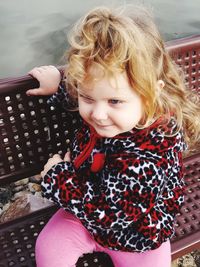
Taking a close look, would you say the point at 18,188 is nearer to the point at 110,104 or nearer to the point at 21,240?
the point at 21,240

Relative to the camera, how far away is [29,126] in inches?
90.8

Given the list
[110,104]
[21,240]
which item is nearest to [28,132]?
[21,240]

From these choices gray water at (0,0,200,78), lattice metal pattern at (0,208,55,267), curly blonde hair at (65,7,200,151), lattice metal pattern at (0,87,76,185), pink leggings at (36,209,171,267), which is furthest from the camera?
gray water at (0,0,200,78)

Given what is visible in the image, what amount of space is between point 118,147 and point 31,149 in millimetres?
597

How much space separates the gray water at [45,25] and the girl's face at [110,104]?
2698 mm

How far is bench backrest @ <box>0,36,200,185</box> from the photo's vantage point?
2189mm

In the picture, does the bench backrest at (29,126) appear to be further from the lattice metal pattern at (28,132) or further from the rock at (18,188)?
the rock at (18,188)

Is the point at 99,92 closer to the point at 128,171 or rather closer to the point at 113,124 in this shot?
the point at 113,124

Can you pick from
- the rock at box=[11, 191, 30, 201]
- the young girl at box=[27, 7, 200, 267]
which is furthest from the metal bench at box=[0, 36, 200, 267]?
the rock at box=[11, 191, 30, 201]

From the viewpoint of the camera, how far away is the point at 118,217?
1884 millimetres

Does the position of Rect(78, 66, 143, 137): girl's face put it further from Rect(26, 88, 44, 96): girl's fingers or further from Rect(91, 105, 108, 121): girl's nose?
Rect(26, 88, 44, 96): girl's fingers

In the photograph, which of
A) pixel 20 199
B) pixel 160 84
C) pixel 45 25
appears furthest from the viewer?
pixel 45 25

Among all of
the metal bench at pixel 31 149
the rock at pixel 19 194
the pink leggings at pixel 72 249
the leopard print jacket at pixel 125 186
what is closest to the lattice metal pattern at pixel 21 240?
the metal bench at pixel 31 149

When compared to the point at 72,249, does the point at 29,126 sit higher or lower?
higher
